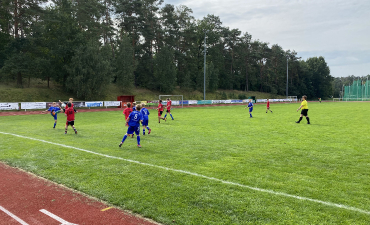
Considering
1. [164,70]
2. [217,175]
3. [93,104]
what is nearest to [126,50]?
[164,70]

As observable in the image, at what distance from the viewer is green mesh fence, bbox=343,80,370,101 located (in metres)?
83.1

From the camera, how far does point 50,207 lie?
477 cm

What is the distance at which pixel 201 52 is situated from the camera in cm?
6800

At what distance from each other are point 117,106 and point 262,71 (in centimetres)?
6452

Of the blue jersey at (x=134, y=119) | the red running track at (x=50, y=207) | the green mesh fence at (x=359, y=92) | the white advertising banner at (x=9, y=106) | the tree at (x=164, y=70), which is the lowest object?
the red running track at (x=50, y=207)

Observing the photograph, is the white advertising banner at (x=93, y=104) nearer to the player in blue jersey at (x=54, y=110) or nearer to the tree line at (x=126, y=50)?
the tree line at (x=126, y=50)

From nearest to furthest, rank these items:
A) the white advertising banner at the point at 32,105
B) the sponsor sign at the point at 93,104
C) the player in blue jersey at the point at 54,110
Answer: the player in blue jersey at the point at 54,110 → the white advertising banner at the point at 32,105 → the sponsor sign at the point at 93,104

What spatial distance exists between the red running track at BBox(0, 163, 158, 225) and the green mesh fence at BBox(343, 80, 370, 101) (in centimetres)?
9981

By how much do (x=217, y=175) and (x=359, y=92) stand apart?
103460 millimetres

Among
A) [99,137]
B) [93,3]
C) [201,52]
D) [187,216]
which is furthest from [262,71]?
[187,216]

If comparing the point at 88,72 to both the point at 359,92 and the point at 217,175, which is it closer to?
the point at 217,175

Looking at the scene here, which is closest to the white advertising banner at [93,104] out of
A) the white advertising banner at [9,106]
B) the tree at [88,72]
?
the tree at [88,72]

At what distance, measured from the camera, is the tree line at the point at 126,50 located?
118ft

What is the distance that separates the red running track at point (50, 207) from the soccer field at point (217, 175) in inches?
9.7
